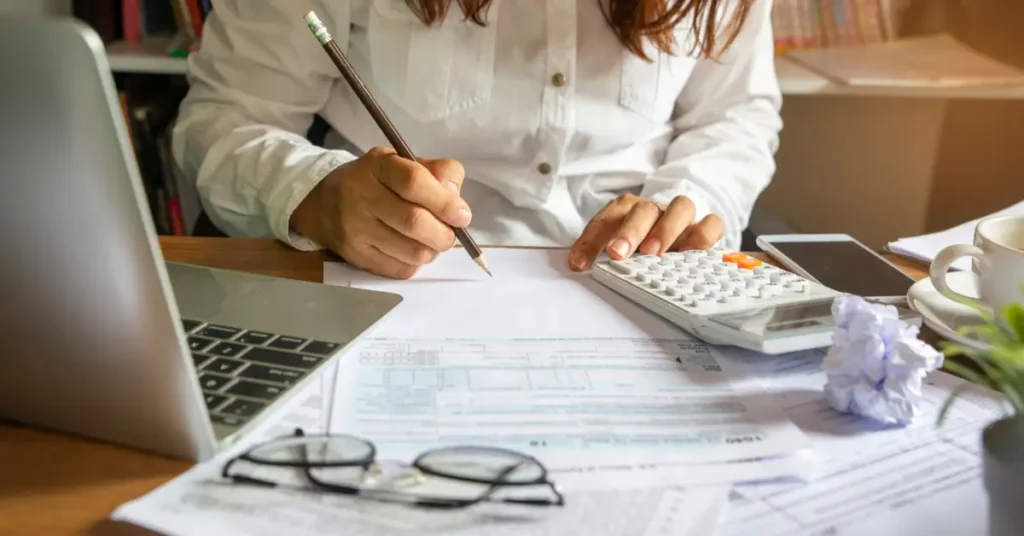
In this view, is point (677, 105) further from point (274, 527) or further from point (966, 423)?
point (274, 527)

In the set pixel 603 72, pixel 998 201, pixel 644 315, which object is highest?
pixel 603 72

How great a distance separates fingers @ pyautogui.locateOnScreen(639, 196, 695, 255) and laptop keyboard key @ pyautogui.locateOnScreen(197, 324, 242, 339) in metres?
0.36

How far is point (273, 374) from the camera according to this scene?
0.53 m

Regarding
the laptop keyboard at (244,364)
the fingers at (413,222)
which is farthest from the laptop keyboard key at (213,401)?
the fingers at (413,222)

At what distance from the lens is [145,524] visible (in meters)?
0.41

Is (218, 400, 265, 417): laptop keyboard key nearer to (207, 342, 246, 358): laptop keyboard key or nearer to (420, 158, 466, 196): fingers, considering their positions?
(207, 342, 246, 358): laptop keyboard key

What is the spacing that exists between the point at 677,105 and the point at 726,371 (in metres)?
0.60

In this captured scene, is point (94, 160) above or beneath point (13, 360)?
above

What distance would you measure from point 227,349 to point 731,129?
704 millimetres

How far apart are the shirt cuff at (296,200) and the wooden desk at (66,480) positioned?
33 cm

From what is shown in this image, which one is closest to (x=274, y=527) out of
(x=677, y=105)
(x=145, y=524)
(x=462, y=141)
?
(x=145, y=524)

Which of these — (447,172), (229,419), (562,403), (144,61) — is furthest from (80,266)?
(144,61)

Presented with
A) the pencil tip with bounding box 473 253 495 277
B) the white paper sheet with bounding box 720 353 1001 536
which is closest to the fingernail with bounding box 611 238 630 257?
the pencil tip with bounding box 473 253 495 277

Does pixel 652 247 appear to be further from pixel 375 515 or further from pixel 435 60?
pixel 375 515
